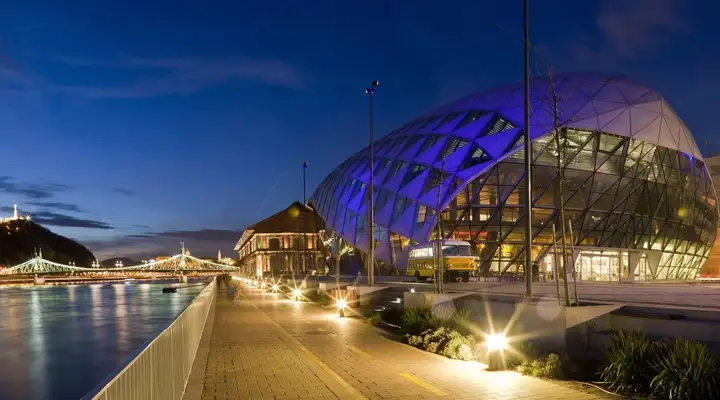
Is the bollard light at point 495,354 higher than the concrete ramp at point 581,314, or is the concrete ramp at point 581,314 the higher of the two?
the concrete ramp at point 581,314

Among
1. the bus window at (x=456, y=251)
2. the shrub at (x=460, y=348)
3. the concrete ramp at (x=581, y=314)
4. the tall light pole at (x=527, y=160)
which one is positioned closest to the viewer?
the concrete ramp at (x=581, y=314)

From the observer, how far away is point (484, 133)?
49.0 m

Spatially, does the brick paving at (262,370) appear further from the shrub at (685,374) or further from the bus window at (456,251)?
the bus window at (456,251)

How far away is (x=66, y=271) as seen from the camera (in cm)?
14688

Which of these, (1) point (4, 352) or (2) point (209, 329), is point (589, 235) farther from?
(1) point (4, 352)

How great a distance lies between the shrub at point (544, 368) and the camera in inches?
420

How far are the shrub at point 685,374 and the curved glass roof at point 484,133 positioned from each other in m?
35.7

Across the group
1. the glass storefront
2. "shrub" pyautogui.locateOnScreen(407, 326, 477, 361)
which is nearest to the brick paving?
"shrub" pyautogui.locateOnScreen(407, 326, 477, 361)

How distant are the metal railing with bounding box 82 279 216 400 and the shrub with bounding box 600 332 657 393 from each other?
6622mm

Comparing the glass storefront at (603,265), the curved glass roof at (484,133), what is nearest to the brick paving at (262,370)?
the curved glass roof at (484,133)

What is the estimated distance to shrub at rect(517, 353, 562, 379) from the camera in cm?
1066

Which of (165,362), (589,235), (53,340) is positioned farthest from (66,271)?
(165,362)

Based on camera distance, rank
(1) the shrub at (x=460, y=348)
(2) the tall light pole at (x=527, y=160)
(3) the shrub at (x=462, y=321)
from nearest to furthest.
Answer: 1. (1) the shrub at (x=460, y=348)
2. (3) the shrub at (x=462, y=321)
3. (2) the tall light pole at (x=527, y=160)

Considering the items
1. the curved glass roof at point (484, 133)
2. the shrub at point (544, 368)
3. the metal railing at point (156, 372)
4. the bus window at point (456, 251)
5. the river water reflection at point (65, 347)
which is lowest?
the river water reflection at point (65, 347)
